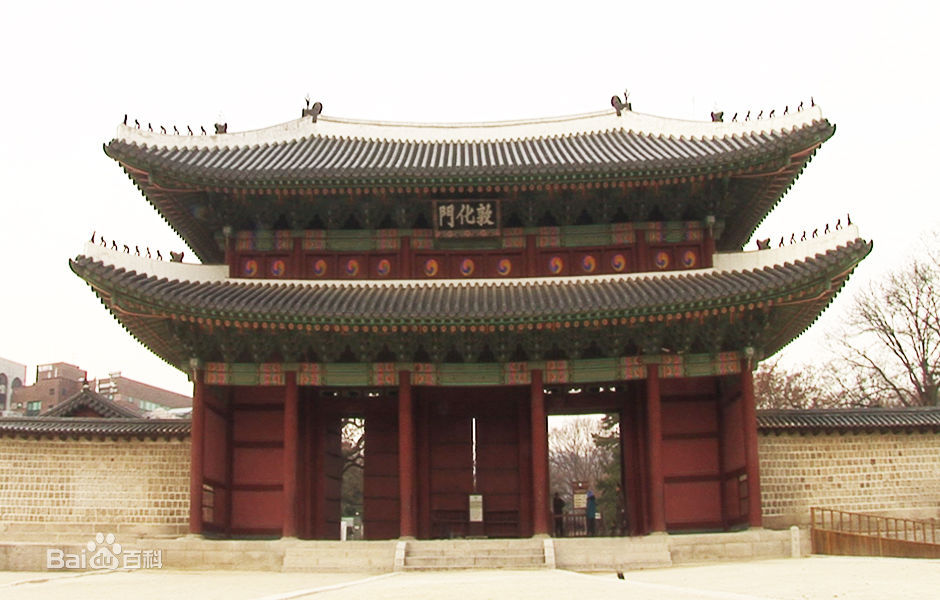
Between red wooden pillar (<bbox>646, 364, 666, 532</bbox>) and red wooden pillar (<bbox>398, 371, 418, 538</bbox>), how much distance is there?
5.10 meters

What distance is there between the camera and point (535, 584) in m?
15.0

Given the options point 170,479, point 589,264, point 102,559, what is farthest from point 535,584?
point 170,479

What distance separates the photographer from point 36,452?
72.9 feet

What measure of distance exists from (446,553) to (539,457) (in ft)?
10.4

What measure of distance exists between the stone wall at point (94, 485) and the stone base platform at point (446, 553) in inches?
110

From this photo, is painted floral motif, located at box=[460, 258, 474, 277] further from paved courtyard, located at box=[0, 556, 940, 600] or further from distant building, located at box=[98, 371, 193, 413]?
distant building, located at box=[98, 371, 193, 413]

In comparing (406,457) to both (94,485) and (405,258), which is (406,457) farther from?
(94,485)

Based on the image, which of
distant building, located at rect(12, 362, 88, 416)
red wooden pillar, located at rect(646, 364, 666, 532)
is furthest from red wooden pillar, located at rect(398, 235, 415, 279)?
distant building, located at rect(12, 362, 88, 416)

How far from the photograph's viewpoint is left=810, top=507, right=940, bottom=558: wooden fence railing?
1938cm

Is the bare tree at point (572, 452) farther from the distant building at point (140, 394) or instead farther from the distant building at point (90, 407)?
the distant building at point (90, 407)

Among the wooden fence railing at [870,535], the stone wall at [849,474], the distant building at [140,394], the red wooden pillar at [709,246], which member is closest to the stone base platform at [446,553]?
the wooden fence railing at [870,535]

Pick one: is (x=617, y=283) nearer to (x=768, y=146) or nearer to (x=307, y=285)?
(x=768, y=146)

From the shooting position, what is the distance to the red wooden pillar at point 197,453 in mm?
19750

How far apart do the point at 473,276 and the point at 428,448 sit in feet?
13.9
